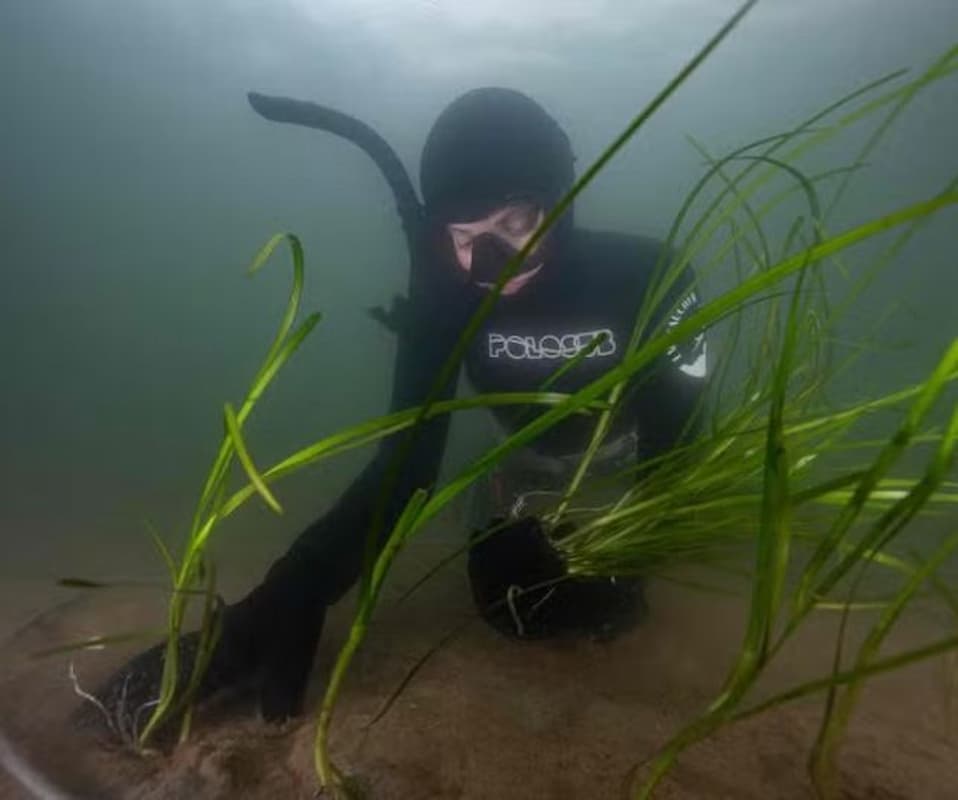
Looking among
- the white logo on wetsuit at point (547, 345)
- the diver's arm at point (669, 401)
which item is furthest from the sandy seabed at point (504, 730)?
the white logo on wetsuit at point (547, 345)

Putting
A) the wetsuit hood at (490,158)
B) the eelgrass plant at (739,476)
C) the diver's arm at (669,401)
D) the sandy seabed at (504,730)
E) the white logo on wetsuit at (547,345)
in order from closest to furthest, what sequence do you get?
the eelgrass plant at (739,476), the sandy seabed at (504,730), the wetsuit hood at (490,158), the diver's arm at (669,401), the white logo on wetsuit at (547,345)

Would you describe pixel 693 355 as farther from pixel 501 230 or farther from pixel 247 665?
pixel 247 665

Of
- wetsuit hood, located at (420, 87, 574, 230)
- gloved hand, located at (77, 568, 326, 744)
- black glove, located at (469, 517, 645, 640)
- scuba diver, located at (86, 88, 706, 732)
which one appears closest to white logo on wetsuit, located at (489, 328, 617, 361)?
scuba diver, located at (86, 88, 706, 732)

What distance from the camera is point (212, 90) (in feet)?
55.3

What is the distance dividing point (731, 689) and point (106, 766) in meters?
1.42

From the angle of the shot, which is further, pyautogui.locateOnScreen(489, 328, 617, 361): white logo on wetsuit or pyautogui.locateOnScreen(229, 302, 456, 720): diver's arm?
pyautogui.locateOnScreen(489, 328, 617, 361): white logo on wetsuit

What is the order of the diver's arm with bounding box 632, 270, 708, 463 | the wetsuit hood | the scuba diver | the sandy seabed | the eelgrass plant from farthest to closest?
the diver's arm with bounding box 632, 270, 708, 463
the wetsuit hood
the scuba diver
the sandy seabed
the eelgrass plant

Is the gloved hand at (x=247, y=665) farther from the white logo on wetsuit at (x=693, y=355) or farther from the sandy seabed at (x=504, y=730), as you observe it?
the white logo on wetsuit at (x=693, y=355)

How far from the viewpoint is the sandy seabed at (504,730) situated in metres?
1.56

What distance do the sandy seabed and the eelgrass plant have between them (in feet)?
0.48

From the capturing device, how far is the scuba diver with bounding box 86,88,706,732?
6.60 ft

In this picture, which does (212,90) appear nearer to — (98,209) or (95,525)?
(95,525)

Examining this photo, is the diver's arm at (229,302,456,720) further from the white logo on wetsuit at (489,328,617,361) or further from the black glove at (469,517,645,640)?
the white logo on wetsuit at (489,328,617,361)

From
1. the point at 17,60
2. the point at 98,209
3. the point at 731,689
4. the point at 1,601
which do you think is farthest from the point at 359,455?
the point at 98,209
